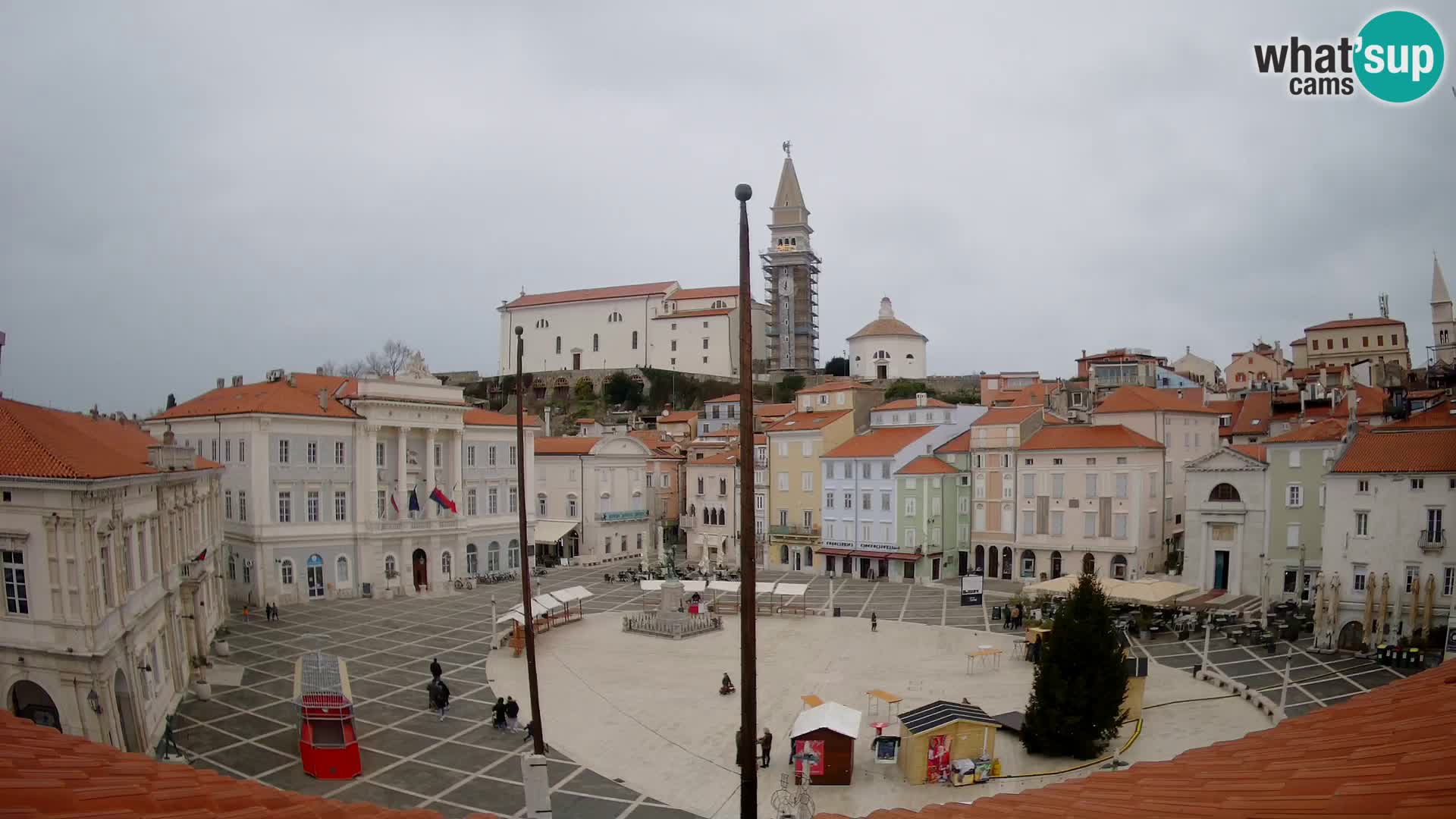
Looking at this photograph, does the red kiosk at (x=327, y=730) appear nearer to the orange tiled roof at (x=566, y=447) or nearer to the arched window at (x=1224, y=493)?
the arched window at (x=1224, y=493)

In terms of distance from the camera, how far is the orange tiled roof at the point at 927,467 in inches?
2078

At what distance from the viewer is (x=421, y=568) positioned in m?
49.2

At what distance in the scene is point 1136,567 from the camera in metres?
47.0

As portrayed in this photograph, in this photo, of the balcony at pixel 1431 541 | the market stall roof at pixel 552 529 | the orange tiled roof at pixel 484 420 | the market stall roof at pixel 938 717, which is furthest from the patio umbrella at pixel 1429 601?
the market stall roof at pixel 552 529

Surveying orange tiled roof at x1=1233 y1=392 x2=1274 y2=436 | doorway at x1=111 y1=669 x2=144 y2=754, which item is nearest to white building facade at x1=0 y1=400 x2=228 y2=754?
doorway at x1=111 y1=669 x2=144 y2=754

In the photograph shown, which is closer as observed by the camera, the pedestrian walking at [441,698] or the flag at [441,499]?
the pedestrian walking at [441,698]

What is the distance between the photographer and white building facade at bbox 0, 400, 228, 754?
18.2m

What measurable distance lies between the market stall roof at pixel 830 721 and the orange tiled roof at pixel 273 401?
33.4 m

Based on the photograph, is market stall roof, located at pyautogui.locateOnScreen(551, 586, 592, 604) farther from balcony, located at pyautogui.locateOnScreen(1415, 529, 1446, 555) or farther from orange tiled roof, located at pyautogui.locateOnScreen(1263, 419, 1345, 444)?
orange tiled roof, located at pyautogui.locateOnScreen(1263, 419, 1345, 444)

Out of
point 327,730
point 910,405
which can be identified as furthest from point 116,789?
point 910,405

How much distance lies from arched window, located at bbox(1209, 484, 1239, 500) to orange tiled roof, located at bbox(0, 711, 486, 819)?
140 feet

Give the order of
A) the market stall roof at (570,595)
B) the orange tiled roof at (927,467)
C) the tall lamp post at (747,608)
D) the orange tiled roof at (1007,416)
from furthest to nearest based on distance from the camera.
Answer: the orange tiled roof at (927,467) → the orange tiled roof at (1007,416) → the market stall roof at (570,595) → the tall lamp post at (747,608)

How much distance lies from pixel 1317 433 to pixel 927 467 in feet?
65.7

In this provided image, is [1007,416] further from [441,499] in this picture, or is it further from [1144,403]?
[441,499]
